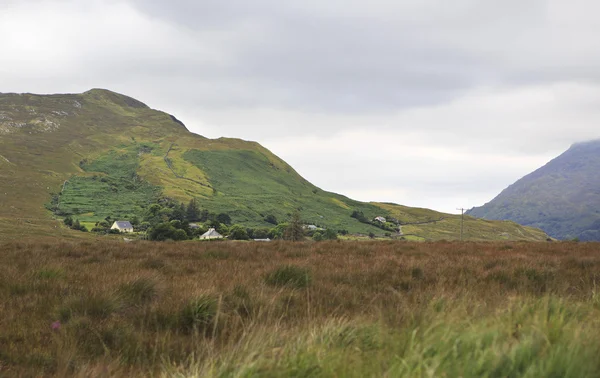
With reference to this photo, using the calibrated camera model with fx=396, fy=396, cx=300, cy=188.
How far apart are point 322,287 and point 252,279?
1.40 meters

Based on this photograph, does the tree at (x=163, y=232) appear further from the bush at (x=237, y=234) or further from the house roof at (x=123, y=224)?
the house roof at (x=123, y=224)

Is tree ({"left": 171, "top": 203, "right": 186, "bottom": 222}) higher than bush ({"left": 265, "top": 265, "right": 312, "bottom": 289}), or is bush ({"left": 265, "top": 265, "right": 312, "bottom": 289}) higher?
bush ({"left": 265, "top": 265, "right": 312, "bottom": 289})

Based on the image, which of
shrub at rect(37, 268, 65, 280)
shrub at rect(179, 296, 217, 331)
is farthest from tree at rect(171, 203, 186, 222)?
shrub at rect(179, 296, 217, 331)

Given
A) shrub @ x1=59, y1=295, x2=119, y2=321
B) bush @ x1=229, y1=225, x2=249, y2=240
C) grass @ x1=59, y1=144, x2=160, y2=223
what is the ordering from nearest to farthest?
shrub @ x1=59, y1=295, x2=119, y2=321 → bush @ x1=229, y1=225, x2=249, y2=240 → grass @ x1=59, y1=144, x2=160, y2=223

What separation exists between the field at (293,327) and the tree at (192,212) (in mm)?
155147

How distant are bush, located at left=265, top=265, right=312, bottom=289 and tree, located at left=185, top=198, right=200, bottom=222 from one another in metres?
155

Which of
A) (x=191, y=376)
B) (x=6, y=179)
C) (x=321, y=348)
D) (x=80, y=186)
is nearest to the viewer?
(x=191, y=376)

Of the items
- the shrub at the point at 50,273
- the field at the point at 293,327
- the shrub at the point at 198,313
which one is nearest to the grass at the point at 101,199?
the shrub at the point at 50,273

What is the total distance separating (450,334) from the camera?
2832 mm

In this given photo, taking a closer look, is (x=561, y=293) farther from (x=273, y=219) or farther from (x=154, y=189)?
(x=154, y=189)

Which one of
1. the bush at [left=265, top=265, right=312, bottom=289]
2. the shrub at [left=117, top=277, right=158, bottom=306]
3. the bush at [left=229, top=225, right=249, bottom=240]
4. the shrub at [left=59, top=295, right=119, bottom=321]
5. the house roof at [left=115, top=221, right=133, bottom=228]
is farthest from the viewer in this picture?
the house roof at [left=115, top=221, right=133, bottom=228]

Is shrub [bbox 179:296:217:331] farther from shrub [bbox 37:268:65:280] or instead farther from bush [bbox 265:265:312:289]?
shrub [bbox 37:268:65:280]

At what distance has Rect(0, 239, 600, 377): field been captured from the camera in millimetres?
2453

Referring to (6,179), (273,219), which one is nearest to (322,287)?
(273,219)
